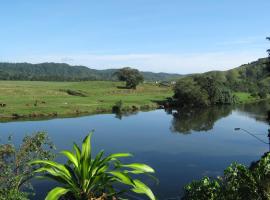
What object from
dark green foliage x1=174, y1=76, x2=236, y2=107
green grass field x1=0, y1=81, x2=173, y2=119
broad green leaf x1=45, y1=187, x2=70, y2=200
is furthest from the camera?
dark green foliage x1=174, y1=76, x2=236, y2=107

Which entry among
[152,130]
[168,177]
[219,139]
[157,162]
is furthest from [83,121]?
[168,177]

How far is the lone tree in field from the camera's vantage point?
164500mm

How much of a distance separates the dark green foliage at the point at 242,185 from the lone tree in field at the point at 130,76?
153129mm

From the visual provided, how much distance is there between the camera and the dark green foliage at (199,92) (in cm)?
12456

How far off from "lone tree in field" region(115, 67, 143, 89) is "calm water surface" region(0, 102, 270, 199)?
57.2m

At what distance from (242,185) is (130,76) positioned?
157 m

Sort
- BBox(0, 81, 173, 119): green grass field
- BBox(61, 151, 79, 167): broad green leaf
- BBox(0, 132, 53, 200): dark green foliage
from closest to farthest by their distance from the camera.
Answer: BBox(61, 151, 79, 167): broad green leaf < BBox(0, 132, 53, 200): dark green foliage < BBox(0, 81, 173, 119): green grass field

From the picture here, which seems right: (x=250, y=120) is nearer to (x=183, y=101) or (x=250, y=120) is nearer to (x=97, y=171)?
(x=183, y=101)

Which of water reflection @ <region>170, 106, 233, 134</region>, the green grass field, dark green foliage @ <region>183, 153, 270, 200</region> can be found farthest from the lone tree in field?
dark green foliage @ <region>183, 153, 270, 200</region>

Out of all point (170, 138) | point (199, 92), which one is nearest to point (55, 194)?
point (170, 138)

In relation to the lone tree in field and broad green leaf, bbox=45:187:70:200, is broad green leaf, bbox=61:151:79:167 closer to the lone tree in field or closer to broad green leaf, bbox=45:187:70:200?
broad green leaf, bbox=45:187:70:200

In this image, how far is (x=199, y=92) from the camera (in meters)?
125

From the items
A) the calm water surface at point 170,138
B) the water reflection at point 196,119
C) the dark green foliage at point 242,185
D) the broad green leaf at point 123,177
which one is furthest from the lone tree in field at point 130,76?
the broad green leaf at point 123,177

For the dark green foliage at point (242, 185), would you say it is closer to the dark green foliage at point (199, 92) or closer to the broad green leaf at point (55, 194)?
the broad green leaf at point (55, 194)
